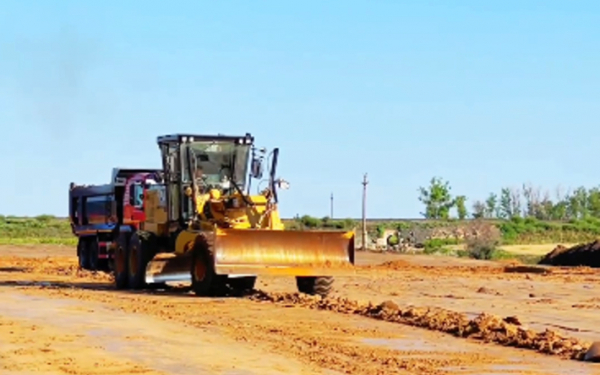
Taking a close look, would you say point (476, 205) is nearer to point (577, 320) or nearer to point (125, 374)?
point (577, 320)

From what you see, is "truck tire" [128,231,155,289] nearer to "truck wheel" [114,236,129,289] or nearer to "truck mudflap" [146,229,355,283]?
"truck wheel" [114,236,129,289]

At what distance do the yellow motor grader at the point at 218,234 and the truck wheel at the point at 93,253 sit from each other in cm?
987

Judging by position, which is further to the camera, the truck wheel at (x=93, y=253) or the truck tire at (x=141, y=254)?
the truck wheel at (x=93, y=253)

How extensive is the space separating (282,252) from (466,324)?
25.5 feet

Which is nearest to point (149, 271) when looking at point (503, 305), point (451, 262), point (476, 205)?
point (503, 305)

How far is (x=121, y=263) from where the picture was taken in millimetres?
30781

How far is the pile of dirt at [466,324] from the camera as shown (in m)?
16.8

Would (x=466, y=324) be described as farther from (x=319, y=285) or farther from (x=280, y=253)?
(x=319, y=285)

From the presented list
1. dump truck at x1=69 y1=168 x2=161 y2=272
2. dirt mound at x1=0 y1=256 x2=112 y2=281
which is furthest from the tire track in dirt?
dirt mound at x1=0 y1=256 x2=112 y2=281

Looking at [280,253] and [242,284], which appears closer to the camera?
[280,253]

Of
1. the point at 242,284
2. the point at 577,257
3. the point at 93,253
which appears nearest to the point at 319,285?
the point at 242,284

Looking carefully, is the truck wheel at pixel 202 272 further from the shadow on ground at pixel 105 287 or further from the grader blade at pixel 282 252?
the grader blade at pixel 282 252

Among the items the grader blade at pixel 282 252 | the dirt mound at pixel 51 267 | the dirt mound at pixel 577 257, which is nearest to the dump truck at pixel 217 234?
the grader blade at pixel 282 252

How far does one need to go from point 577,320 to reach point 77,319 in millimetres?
7991
